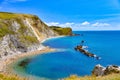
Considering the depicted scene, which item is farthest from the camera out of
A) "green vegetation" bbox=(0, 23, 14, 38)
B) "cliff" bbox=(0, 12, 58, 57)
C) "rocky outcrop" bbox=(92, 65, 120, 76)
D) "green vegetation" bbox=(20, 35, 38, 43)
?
"green vegetation" bbox=(20, 35, 38, 43)

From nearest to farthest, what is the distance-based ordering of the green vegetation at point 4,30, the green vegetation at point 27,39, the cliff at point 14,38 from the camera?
the cliff at point 14,38 → the green vegetation at point 4,30 → the green vegetation at point 27,39

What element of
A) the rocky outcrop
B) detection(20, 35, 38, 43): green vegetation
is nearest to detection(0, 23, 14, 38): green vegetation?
detection(20, 35, 38, 43): green vegetation

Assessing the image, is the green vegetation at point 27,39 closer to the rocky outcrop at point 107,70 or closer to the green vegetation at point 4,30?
the green vegetation at point 4,30

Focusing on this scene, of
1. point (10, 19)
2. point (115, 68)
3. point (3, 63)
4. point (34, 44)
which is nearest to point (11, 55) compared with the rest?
point (3, 63)

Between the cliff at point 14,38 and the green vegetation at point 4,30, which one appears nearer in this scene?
the cliff at point 14,38

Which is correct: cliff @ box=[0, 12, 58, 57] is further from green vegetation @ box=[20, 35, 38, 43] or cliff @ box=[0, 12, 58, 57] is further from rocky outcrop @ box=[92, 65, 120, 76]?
rocky outcrop @ box=[92, 65, 120, 76]

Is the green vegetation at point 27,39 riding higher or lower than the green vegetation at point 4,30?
lower

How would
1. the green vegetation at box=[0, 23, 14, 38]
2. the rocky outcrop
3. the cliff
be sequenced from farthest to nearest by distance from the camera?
the green vegetation at box=[0, 23, 14, 38], the cliff, the rocky outcrop

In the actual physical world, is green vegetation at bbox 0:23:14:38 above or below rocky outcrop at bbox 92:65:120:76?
above

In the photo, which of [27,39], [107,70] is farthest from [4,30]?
[107,70]

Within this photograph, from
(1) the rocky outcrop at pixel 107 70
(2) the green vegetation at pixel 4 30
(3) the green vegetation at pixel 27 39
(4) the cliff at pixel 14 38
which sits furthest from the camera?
(3) the green vegetation at pixel 27 39

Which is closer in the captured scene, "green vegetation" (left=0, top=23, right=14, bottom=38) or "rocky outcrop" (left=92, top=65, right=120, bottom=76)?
"rocky outcrop" (left=92, top=65, right=120, bottom=76)

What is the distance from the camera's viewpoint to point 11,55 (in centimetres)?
9956

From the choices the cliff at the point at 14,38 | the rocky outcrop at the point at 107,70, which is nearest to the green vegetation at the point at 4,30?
the cliff at the point at 14,38
